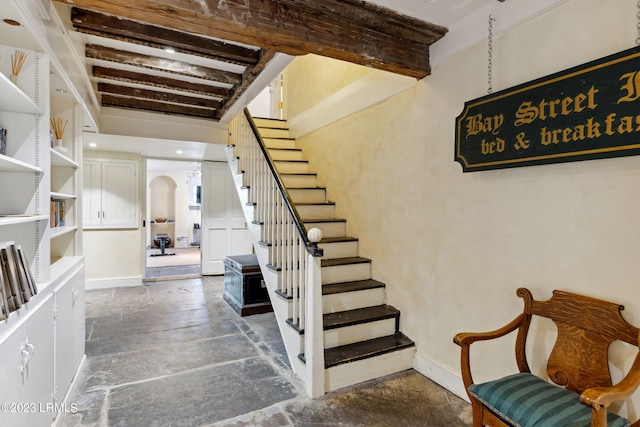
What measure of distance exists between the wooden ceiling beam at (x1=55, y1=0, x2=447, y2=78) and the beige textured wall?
35 cm

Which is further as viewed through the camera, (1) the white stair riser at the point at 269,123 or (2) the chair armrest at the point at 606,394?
(1) the white stair riser at the point at 269,123

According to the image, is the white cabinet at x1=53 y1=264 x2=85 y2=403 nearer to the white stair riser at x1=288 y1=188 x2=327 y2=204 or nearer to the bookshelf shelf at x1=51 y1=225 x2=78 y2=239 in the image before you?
the bookshelf shelf at x1=51 y1=225 x2=78 y2=239

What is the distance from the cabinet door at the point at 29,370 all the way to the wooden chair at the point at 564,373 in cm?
212

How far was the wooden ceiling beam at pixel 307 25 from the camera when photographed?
1860mm

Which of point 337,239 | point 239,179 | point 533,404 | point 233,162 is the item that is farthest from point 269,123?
point 533,404

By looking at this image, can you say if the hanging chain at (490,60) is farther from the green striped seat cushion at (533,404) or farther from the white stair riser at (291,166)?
the white stair riser at (291,166)

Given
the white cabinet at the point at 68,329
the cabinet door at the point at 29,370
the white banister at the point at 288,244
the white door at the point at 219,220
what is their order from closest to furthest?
the cabinet door at the point at 29,370 < the white cabinet at the point at 68,329 < the white banister at the point at 288,244 < the white door at the point at 219,220

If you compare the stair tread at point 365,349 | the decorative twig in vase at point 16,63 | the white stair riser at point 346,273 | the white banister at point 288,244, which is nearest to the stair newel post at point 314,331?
the white banister at point 288,244

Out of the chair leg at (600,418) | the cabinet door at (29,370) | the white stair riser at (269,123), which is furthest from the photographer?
the white stair riser at (269,123)

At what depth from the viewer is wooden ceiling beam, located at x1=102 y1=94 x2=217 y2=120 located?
430cm

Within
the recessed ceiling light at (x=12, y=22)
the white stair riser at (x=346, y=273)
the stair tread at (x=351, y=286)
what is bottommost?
the stair tread at (x=351, y=286)

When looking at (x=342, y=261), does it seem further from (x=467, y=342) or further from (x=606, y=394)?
(x=606, y=394)

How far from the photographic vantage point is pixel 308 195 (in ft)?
14.0

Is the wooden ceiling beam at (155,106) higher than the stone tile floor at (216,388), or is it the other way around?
the wooden ceiling beam at (155,106)
